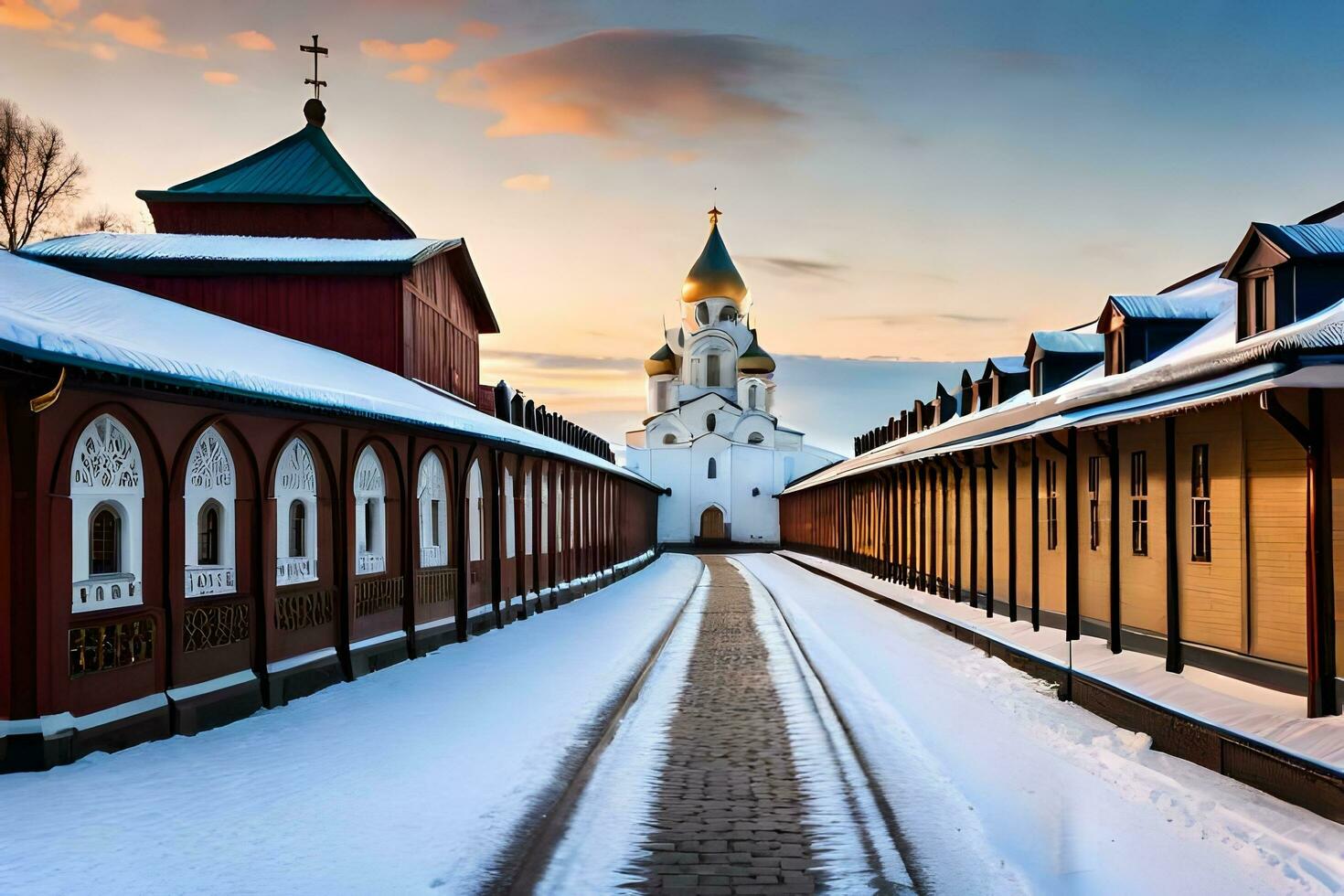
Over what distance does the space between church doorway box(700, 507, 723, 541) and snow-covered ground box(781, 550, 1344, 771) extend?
2204 inches

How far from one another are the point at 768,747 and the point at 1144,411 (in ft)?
15.6

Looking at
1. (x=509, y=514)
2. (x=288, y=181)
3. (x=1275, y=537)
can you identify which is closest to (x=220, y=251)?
(x=288, y=181)

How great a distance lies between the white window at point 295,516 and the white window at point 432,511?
3.16 meters

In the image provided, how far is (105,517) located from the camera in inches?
357

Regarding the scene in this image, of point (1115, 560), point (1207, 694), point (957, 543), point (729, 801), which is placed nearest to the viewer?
point (729, 801)

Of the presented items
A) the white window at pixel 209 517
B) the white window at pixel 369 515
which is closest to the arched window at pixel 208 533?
the white window at pixel 209 517

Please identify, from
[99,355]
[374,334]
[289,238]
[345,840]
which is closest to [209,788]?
[345,840]

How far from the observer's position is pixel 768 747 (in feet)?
29.8

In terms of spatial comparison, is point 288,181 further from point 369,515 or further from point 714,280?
point 714,280

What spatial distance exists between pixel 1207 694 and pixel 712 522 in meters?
63.1

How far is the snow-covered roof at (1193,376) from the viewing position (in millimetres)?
7871

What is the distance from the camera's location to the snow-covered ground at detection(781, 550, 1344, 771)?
7754 mm

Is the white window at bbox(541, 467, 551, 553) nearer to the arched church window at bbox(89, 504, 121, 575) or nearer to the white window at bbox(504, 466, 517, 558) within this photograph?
the white window at bbox(504, 466, 517, 558)

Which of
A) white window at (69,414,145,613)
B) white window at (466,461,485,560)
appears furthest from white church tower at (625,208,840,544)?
white window at (69,414,145,613)
